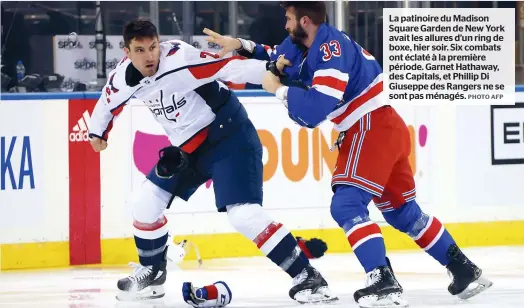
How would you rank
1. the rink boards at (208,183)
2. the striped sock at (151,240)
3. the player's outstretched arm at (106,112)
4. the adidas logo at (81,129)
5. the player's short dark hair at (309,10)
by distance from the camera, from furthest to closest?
the adidas logo at (81,129), the rink boards at (208,183), the striped sock at (151,240), the player's outstretched arm at (106,112), the player's short dark hair at (309,10)

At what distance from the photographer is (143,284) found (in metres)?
5.01

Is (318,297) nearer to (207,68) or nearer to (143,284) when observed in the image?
(143,284)

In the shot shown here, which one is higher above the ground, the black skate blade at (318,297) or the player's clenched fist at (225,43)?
the player's clenched fist at (225,43)

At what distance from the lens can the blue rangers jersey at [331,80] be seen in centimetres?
Answer: 430

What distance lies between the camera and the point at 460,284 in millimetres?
4707

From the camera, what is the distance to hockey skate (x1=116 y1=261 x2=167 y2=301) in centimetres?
500

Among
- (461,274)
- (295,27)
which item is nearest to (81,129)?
(295,27)

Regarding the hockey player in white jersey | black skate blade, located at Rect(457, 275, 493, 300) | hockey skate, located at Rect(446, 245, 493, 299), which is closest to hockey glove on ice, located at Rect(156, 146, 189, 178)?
the hockey player in white jersey

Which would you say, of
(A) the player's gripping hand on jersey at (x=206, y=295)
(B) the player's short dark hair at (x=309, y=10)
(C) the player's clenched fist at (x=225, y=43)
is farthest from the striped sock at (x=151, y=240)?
(B) the player's short dark hair at (x=309, y=10)

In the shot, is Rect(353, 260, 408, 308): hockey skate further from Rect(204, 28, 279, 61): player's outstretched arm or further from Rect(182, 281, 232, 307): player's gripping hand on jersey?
Rect(204, 28, 279, 61): player's outstretched arm

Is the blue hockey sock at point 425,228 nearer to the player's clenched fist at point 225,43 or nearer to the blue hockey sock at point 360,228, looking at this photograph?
the blue hockey sock at point 360,228

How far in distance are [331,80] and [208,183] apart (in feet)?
7.77

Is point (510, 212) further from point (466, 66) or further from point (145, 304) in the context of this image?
point (145, 304)

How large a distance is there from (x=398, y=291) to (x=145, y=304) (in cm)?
116
